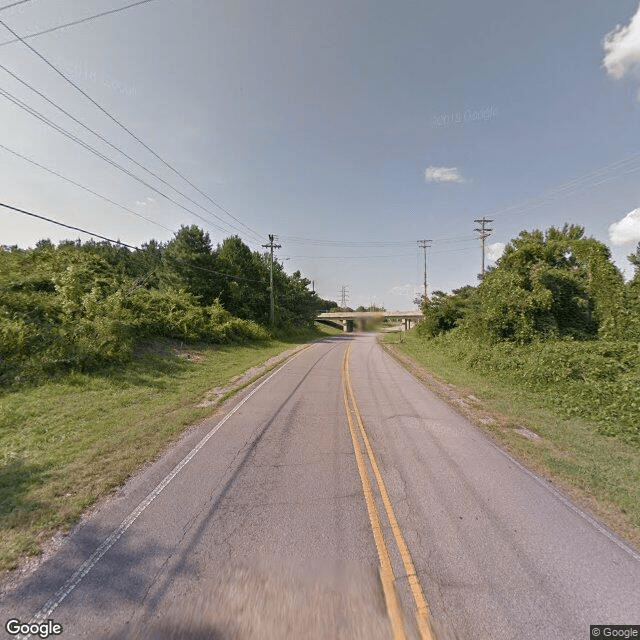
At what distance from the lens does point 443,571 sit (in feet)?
11.0

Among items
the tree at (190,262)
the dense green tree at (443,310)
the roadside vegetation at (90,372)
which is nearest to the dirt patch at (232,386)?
the roadside vegetation at (90,372)

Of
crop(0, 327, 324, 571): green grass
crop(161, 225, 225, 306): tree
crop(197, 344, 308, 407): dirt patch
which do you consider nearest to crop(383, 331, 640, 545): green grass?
crop(0, 327, 324, 571): green grass

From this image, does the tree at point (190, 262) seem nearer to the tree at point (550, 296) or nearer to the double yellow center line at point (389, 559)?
the tree at point (550, 296)

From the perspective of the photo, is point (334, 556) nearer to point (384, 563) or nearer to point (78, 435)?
point (384, 563)

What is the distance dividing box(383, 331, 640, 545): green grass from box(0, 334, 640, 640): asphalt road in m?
0.57

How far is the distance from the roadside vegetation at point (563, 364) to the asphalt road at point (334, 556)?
1.35m

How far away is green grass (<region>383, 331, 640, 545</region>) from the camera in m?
4.92

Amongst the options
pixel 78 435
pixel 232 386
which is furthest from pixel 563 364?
pixel 78 435

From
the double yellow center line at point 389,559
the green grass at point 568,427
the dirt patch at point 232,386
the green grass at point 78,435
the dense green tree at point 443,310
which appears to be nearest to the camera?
the double yellow center line at point 389,559

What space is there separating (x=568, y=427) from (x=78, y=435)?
12370 millimetres

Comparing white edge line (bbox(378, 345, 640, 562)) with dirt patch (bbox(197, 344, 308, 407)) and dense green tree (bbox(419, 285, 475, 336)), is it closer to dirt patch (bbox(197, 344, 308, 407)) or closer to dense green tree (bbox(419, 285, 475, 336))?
dirt patch (bbox(197, 344, 308, 407))

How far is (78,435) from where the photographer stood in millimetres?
7012

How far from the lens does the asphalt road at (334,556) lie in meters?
2.80

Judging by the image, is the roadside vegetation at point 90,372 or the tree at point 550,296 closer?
the roadside vegetation at point 90,372
